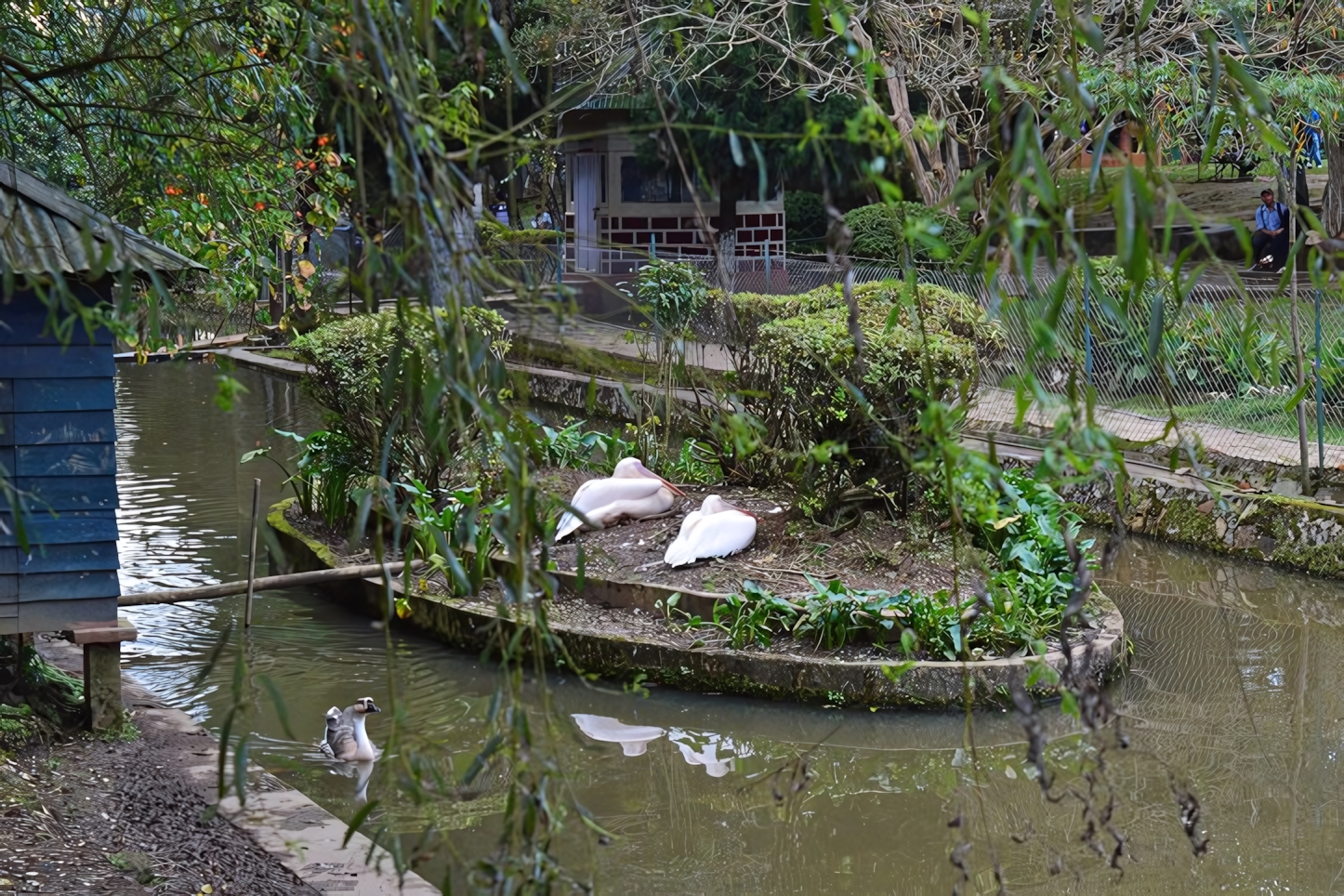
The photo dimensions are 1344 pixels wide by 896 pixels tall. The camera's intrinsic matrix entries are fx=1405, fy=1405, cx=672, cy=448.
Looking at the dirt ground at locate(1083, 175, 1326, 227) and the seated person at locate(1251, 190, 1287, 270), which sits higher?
the dirt ground at locate(1083, 175, 1326, 227)

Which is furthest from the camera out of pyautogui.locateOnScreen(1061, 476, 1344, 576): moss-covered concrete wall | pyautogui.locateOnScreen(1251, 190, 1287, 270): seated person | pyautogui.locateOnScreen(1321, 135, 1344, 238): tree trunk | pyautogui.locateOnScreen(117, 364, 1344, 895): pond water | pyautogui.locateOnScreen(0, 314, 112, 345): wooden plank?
pyautogui.locateOnScreen(1251, 190, 1287, 270): seated person

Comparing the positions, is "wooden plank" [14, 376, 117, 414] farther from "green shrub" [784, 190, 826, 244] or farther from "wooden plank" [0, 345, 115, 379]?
"green shrub" [784, 190, 826, 244]

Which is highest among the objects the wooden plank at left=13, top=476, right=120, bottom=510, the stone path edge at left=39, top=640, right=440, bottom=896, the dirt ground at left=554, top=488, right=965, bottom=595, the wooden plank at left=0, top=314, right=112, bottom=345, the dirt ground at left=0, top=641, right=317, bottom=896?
the wooden plank at left=0, top=314, right=112, bottom=345

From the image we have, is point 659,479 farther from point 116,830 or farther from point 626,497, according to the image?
point 116,830

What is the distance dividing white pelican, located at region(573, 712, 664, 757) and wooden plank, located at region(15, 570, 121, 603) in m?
2.49

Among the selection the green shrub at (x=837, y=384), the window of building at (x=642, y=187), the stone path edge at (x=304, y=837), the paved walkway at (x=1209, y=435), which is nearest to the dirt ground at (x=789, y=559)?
the green shrub at (x=837, y=384)

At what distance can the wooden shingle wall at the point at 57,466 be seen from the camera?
6297 mm

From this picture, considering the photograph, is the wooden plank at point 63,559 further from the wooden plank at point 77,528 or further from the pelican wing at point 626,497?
the pelican wing at point 626,497

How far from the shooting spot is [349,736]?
22.9 feet

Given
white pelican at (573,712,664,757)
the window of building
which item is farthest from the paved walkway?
the window of building

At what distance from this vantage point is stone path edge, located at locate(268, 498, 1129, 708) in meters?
7.66

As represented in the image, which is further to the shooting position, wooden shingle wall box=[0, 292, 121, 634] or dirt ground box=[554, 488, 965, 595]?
dirt ground box=[554, 488, 965, 595]

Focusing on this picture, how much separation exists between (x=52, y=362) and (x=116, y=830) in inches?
84.9

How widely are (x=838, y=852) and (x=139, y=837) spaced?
2908 millimetres
